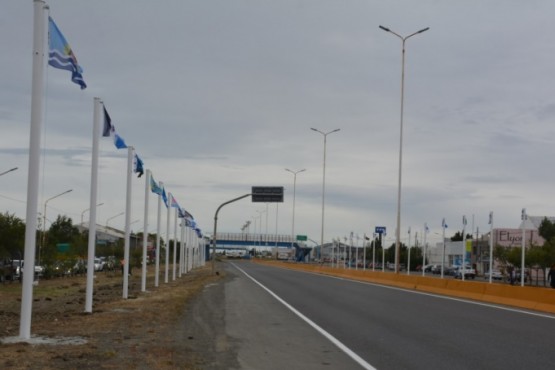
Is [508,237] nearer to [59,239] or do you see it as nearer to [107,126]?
[59,239]

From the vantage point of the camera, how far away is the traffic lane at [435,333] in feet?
38.7

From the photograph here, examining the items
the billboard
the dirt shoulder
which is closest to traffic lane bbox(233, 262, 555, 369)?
the dirt shoulder

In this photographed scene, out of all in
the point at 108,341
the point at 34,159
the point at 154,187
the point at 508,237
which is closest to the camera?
the point at 34,159

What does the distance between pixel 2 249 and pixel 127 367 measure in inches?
1592

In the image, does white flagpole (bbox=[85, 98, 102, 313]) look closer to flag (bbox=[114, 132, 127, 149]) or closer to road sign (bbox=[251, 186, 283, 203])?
flag (bbox=[114, 132, 127, 149])

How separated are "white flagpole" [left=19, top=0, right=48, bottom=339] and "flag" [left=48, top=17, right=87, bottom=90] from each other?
1.55 feet

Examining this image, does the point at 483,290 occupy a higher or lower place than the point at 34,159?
lower

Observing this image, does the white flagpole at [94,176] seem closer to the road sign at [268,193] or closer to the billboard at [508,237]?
the road sign at [268,193]

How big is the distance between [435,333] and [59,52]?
9.61 metres

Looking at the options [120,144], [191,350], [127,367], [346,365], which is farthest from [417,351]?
[120,144]

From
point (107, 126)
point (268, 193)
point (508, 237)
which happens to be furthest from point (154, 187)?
point (508, 237)

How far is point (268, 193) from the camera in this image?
2340 inches

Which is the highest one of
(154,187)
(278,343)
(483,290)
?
(154,187)

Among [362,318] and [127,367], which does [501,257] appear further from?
[127,367]
